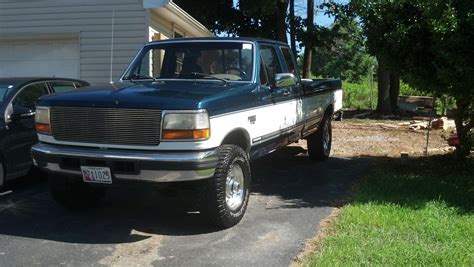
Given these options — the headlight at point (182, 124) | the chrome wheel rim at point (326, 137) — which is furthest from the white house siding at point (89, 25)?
the headlight at point (182, 124)

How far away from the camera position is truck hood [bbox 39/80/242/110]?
4.94m

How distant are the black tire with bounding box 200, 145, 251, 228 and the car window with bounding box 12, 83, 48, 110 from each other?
3.31 m

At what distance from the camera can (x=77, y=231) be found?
5.47 metres

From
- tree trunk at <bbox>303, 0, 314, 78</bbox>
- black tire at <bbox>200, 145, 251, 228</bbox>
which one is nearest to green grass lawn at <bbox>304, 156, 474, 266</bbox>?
black tire at <bbox>200, 145, 251, 228</bbox>

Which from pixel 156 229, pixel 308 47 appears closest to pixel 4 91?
pixel 156 229

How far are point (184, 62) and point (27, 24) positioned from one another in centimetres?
727

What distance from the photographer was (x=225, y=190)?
5328mm

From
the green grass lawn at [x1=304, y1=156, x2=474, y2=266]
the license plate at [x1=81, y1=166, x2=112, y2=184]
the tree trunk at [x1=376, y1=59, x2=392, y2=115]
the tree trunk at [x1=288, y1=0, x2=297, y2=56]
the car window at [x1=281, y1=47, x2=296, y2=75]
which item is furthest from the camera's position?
the tree trunk at [x1=288, y1=0, x2=297, y2=56]

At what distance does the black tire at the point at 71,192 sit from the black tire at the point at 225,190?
1.47m

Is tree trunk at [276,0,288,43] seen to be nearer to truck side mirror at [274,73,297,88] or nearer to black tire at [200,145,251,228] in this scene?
truck side mirror at [274,73,297,88]

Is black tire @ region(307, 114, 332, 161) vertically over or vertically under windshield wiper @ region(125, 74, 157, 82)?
under

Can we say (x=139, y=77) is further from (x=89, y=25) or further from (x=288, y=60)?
(x=89, y=25)

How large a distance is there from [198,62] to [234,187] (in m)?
1.73

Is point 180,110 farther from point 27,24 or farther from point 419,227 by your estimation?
point 27,24
